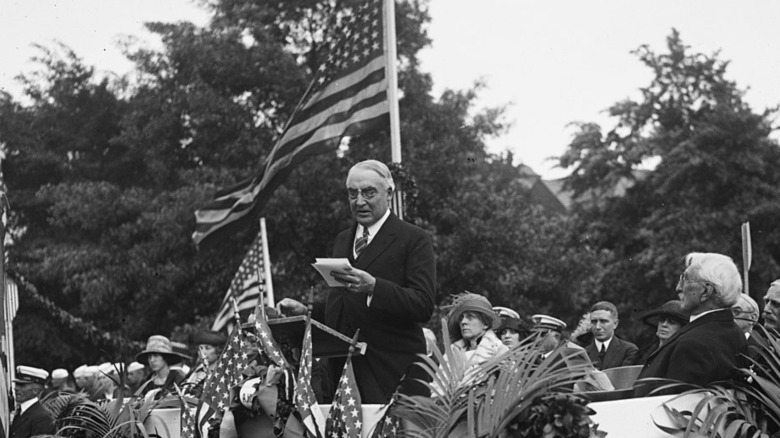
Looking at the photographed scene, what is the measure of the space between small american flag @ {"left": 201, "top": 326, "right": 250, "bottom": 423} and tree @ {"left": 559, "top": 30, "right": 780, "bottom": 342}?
2288cm

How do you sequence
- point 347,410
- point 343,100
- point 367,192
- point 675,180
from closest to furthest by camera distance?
point 347,410
point 367,192
point 343,100
point 675,180

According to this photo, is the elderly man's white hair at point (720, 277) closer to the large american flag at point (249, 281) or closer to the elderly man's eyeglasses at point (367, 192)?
the elderly man's eyeglasses at point (367, 192)

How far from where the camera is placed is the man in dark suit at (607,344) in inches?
396

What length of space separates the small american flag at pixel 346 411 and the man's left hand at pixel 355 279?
408mm

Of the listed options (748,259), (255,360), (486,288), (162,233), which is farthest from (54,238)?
(255,360)

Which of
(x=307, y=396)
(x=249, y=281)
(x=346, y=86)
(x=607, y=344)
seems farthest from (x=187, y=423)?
(x=249, y=281)

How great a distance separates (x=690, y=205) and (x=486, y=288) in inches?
265

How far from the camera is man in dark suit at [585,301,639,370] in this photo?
10.0 meters

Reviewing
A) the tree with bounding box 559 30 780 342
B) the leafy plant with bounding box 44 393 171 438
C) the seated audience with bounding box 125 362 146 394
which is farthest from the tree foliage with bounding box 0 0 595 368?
the leafy plant with bounding box 44 393 171 438

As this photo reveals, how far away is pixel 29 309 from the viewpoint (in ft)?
101

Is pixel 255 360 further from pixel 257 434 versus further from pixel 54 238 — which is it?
pixel 54 238

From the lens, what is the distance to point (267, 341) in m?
6.13

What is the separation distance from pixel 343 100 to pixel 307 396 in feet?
20.8

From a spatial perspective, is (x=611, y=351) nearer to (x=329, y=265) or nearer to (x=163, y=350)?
(x=163, y=350)
